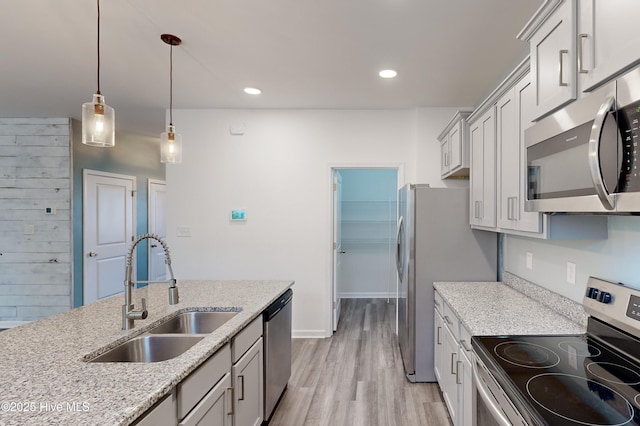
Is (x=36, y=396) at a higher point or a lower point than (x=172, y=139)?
lower

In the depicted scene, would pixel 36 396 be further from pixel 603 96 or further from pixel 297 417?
pixel 603 96

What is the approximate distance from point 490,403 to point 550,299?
102cm

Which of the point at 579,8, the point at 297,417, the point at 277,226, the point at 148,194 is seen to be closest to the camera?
the point at 579,8

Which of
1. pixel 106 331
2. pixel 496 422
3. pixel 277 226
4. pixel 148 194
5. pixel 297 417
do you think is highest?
pixel 148 194

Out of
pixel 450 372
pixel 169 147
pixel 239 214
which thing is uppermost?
pixel 169 147

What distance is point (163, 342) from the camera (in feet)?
5.42

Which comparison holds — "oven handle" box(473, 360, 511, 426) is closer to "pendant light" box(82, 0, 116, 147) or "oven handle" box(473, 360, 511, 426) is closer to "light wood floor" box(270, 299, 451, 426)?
"light wood floor" box(270, 299, 451, 426)

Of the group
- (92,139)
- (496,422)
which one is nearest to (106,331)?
(92,139)

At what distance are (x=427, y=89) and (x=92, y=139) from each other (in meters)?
2.78

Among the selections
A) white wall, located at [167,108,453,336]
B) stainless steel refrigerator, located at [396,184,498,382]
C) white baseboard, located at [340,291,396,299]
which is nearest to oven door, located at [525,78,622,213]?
stainless steel refrigerator, located at [396,184,498,382]

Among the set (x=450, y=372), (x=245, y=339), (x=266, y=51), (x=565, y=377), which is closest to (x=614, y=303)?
(x=565, y=377)

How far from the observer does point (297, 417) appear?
2.35 m

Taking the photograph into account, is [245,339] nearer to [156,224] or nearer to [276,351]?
[276,351]

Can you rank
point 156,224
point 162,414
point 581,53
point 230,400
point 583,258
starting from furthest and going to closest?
point 156,224 < point 583,258 < point 230,400 < point 581,53 < point 162,414
